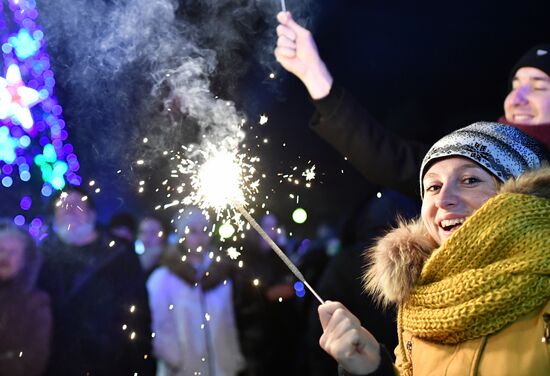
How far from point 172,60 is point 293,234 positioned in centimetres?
133

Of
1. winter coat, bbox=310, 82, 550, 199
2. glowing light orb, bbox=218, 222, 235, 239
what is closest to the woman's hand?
winter coat, bbox=310, 82, 550, 199

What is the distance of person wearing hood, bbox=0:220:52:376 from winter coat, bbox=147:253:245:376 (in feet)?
2.24

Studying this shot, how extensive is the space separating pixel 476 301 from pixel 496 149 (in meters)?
0.56

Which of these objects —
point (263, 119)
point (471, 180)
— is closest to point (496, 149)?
point (471, 180)

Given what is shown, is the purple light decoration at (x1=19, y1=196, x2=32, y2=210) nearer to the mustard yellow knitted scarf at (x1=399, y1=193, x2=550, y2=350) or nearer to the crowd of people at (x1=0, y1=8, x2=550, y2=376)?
the crowd of people at (x1=0, y1=8, x2=550, y2=376)

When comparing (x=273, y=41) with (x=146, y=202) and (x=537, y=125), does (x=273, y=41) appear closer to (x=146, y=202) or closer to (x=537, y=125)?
(x=146, y=202)

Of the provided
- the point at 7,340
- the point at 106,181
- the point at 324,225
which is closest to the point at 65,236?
the point at 106,181

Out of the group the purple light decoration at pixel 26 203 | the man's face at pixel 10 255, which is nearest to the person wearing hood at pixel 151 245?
the man's face at pixel 10 255

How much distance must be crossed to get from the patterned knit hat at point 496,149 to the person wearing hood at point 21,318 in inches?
109

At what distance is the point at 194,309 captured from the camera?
390cm

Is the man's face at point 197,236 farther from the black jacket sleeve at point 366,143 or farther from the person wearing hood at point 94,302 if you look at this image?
the black jacket sleeve at point 366,143

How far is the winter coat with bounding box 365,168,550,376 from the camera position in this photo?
1635 mm

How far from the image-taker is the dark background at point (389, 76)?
3.70m

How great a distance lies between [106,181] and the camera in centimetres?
405
